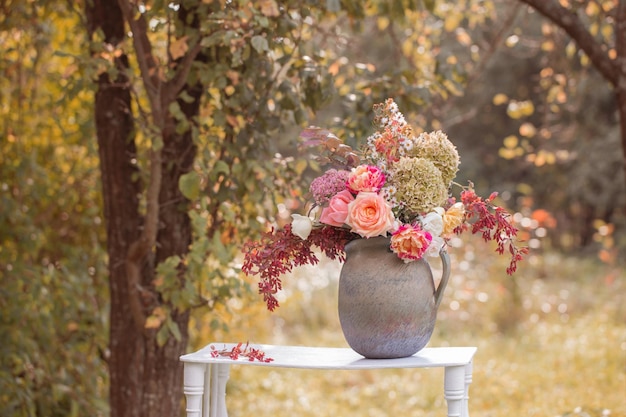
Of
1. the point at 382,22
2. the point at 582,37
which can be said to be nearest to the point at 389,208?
the point at 582,37

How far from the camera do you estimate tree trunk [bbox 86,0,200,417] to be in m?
3.29

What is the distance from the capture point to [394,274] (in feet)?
7.12

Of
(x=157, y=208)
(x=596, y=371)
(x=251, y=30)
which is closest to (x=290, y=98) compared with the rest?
(x=251, y=30)

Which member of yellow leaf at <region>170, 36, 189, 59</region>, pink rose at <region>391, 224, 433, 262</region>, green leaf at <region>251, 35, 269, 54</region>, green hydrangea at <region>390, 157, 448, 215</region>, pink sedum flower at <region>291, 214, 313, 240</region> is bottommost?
pink rose at <region>391, 224, 433, 262</region>

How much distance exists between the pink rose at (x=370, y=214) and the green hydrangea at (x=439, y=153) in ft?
0.66

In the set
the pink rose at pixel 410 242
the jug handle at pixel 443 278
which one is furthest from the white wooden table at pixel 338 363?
the pink rose at pixel 410 242

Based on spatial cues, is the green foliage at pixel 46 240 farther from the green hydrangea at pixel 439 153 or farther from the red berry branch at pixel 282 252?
the green hydrangea at pixel 439 153

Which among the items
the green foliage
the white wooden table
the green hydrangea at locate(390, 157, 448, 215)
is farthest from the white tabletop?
the green foliage

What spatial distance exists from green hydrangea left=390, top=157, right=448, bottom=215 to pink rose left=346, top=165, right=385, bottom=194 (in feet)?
0.16

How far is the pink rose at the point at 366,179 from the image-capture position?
2133 millimetres

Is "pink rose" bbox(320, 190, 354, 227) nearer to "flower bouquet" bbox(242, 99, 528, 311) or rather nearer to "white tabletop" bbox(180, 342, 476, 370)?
"flower bouquet" bbox(242, 99, 528, 311)

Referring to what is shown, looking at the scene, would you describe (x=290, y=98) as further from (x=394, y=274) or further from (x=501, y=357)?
(x=501, y=357)

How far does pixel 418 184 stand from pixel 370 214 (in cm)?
14

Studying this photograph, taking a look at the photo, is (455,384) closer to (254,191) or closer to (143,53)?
(254,191)
